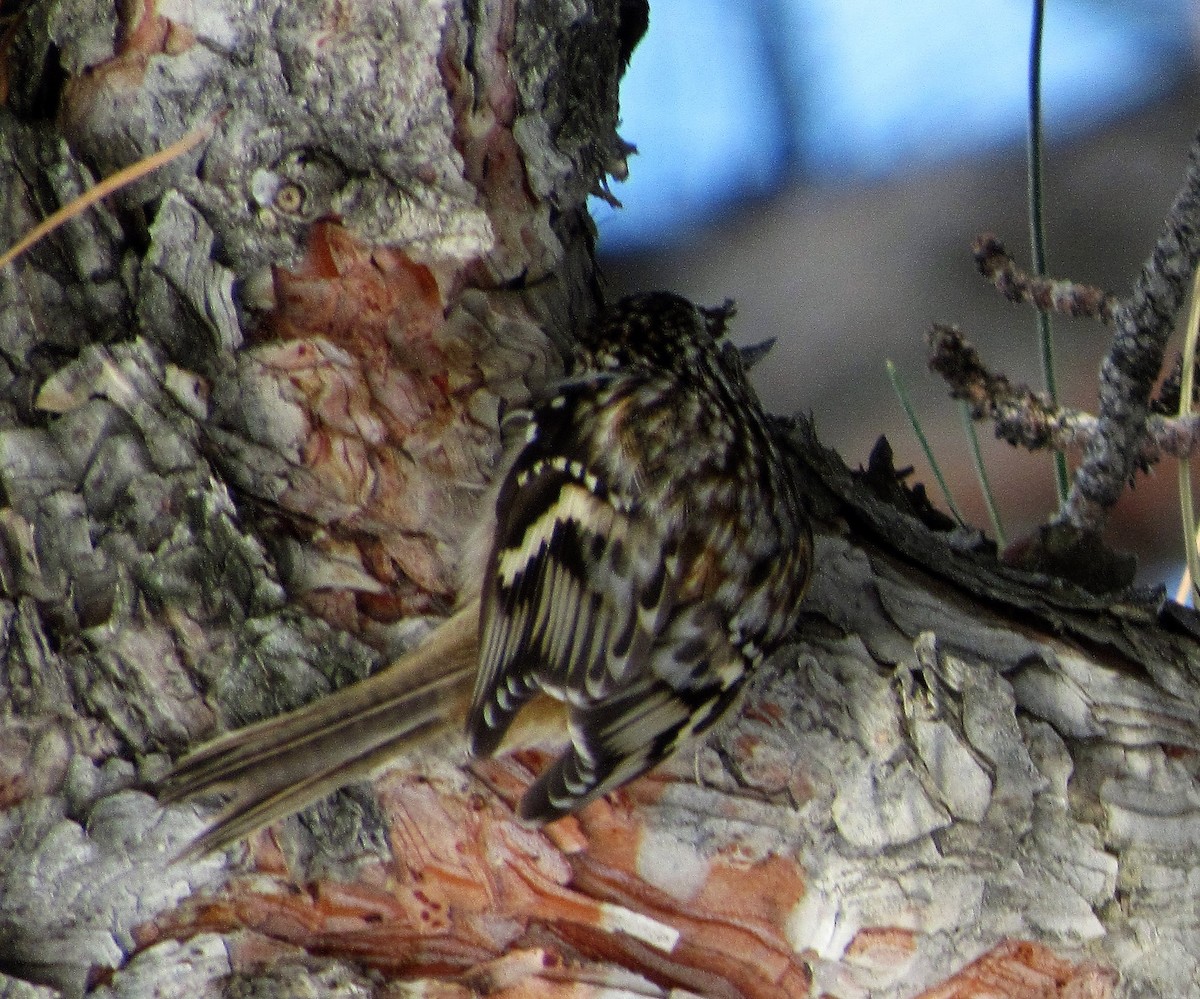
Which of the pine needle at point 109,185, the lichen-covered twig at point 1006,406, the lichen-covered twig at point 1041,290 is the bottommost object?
the lichen-covered twig at point 1006,406

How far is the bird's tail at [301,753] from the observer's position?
761 millimetres

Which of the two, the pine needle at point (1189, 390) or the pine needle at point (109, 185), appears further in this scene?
the pine needle at point (1189, 390)

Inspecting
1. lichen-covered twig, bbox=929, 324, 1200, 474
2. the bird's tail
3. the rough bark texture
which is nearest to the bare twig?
lichen-covered twig, bbox=929, 324, 1200, 474

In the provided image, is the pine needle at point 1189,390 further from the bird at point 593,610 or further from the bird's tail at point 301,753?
the bird's tail at point 301,753

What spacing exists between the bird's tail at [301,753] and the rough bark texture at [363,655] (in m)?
0.02

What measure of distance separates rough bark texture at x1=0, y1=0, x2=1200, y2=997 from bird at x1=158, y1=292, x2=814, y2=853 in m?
0.03

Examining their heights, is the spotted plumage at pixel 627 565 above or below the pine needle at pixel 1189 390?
below

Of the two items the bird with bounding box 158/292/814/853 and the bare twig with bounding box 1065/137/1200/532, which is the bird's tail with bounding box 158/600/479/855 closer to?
the bird with bounding box 158/292/814/853

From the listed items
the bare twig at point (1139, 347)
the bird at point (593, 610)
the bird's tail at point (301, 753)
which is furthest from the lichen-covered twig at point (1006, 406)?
the bird's tail at point (301, 753)

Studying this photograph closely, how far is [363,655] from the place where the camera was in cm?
82

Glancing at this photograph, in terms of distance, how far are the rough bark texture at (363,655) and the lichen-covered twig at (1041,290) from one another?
10.7 inches

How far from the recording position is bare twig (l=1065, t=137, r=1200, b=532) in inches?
32.7

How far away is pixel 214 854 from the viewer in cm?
78

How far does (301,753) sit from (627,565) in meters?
0.27
